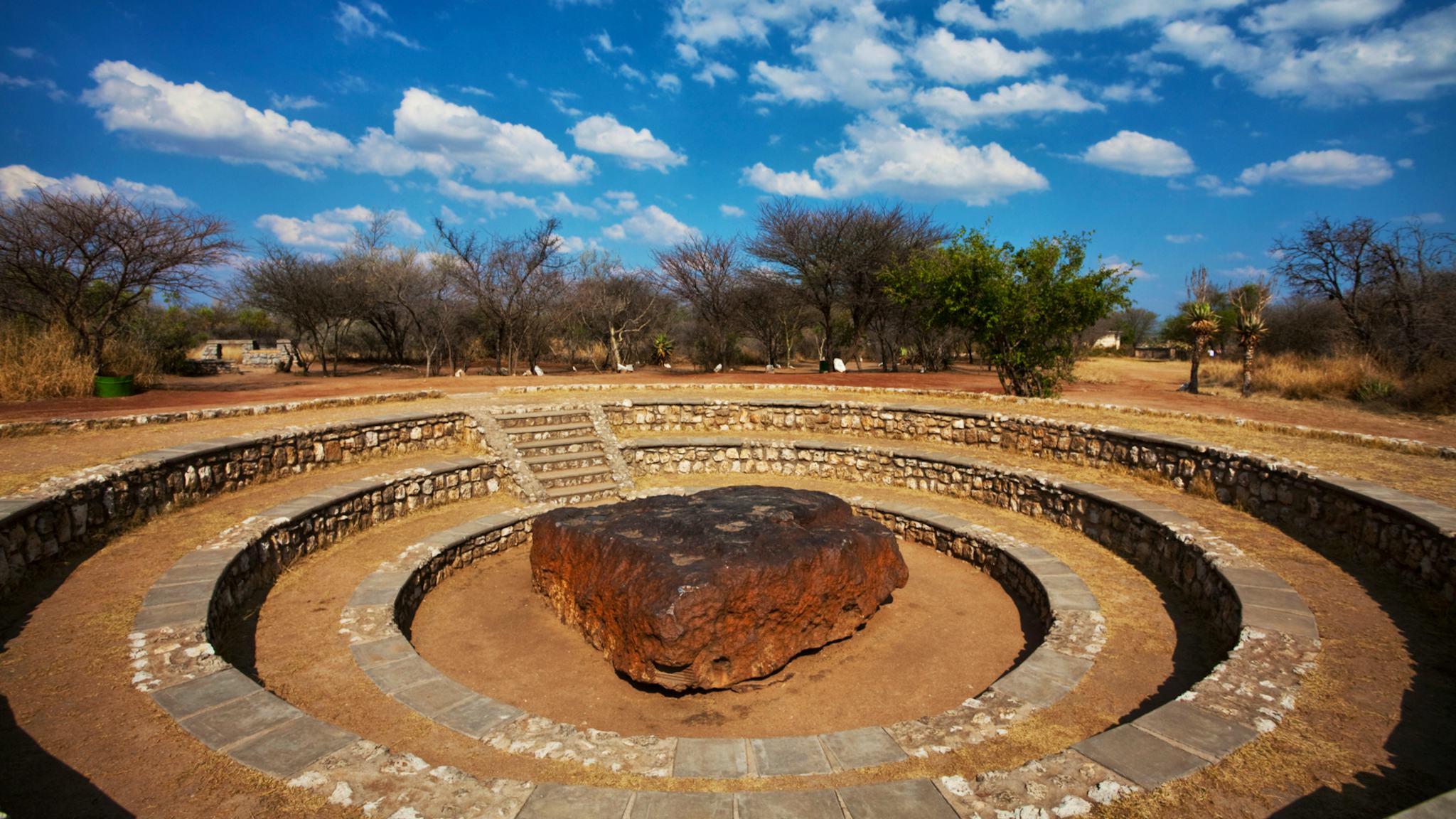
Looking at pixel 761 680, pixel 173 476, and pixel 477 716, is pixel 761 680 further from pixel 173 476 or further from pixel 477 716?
pixel 173 476

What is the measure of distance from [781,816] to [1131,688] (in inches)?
122

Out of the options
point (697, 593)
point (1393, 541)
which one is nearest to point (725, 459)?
point (697, 593)

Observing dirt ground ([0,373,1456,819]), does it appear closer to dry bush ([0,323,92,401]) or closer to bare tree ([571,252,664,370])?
dry bush ([0,323,92,401])

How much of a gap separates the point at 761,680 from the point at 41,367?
1920 centimetres

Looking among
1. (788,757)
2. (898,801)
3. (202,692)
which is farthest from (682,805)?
(202,692)

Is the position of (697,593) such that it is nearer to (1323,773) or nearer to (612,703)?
(612,703)

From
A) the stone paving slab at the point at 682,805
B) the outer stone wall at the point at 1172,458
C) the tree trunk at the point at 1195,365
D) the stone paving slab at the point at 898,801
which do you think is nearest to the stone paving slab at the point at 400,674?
the stone paving slab at the point at 682,805

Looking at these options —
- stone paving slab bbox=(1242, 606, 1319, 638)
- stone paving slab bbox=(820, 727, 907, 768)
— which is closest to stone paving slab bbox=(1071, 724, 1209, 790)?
stone paving slab bbox=(820, 727, 907, 768)

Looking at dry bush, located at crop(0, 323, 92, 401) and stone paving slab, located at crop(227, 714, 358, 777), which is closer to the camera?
stone paving slab, located at crop(227, 714, 358, 777)

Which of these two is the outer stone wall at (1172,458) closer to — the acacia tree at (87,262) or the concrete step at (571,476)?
the concrete step at (571,476)

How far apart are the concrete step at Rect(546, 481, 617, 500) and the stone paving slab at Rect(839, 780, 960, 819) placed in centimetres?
765

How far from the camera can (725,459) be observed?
12312 mm

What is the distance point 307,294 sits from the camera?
2842 cm

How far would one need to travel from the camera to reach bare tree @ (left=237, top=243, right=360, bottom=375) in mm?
28625
